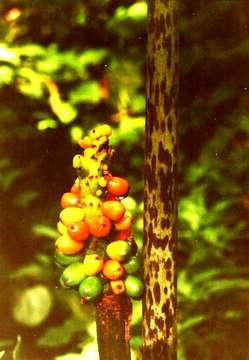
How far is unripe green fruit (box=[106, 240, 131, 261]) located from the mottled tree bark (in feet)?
0.14

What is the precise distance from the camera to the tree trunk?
1312mm

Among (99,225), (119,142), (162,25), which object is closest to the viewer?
(162,25)

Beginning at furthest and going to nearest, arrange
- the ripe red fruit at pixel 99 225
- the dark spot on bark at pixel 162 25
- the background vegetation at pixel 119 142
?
the background vegetation at pixel 119 142, the ripe red fruit at pixel 99 225, the dark spot on bark at pixel 162 25

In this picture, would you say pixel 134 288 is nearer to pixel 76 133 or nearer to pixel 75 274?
pixel 75 274

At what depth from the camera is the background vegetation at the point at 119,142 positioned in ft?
4.52

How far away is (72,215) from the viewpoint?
1.29m

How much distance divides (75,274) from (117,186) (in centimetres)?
21

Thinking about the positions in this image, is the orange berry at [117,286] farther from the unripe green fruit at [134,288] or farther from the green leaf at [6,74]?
the green leaf at [6,74]

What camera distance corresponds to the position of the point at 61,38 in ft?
4.61

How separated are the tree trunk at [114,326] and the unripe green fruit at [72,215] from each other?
0.18 m

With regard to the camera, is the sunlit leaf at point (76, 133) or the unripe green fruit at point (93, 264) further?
the sunlit leaf at point (76, 133)

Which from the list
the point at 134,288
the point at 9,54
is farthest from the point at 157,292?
the point at 9,54

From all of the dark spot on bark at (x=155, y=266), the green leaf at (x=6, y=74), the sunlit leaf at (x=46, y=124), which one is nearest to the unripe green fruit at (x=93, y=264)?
the dark spot on bark at (x=155, y=266)

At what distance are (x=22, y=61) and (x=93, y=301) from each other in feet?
1.94
